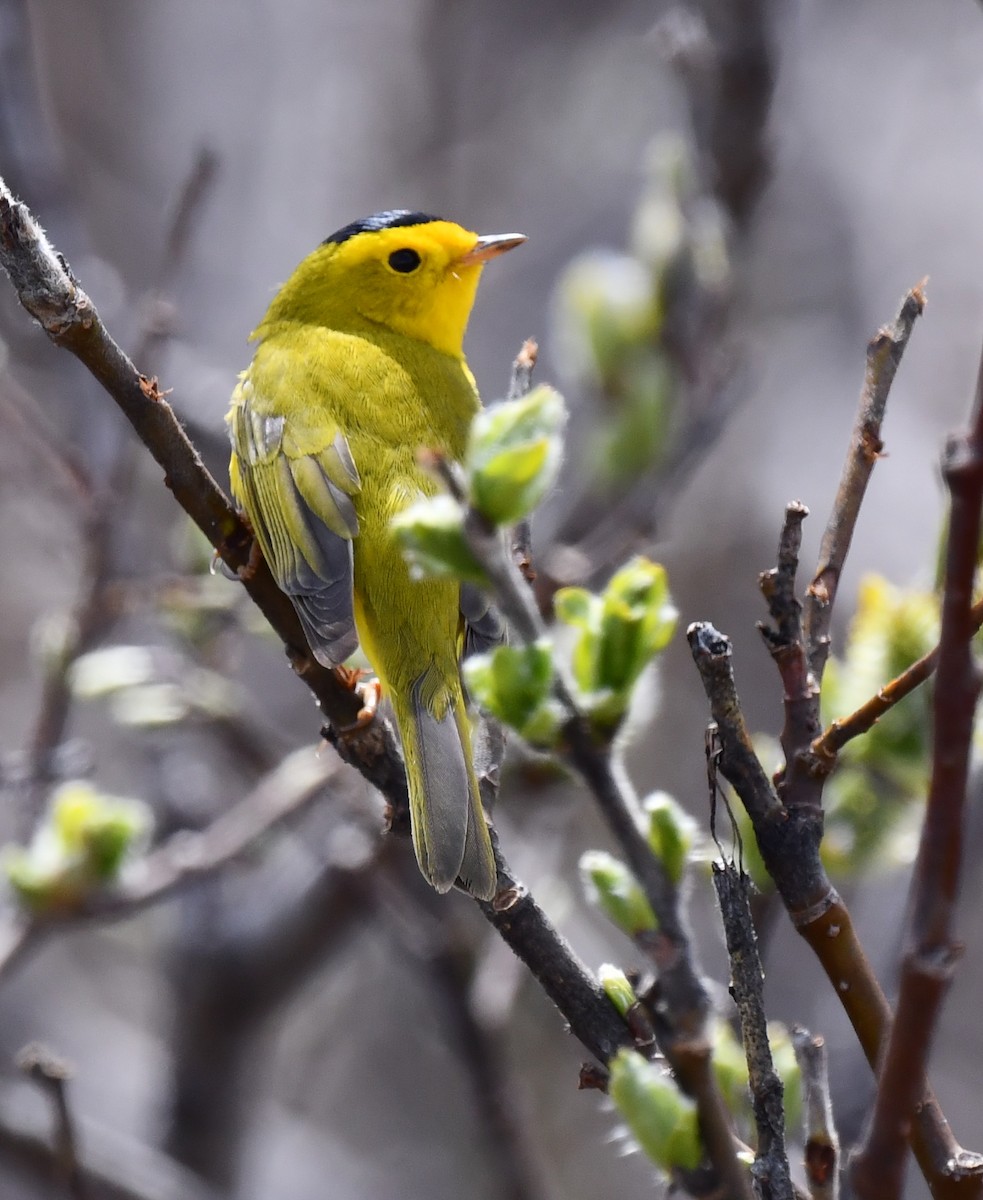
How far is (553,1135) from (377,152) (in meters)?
4.54

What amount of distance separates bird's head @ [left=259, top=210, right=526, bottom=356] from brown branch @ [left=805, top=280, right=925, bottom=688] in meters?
2.05

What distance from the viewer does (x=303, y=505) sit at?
249 cm

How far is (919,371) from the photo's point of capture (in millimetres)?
5598

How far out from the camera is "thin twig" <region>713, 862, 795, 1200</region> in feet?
3.80

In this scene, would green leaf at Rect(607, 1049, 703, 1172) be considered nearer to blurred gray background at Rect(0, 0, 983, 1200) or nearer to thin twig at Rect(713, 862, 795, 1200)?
thin twig at Rect(713, 862, 795, 1200)

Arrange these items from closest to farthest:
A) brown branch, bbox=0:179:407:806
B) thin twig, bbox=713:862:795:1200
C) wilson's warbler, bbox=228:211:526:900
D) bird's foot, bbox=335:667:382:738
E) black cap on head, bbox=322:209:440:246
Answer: thin twig, bbox=713:862:795:1200, brown branch, bbox=0:179:407:806, bird's foot, bbox=335:667:382:738, wilson's warbler, bbox=228:211:526:900, black cap on head, bbox=322:209:440:246

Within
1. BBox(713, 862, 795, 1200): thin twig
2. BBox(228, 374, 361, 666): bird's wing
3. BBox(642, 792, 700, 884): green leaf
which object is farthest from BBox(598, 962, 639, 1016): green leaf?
BBox(228, 374, 361, 666): bird's wing

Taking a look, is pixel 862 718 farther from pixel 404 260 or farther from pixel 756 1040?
pixel 404 260

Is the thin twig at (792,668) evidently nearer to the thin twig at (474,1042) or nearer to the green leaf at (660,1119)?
the green leaf at (660,1119)

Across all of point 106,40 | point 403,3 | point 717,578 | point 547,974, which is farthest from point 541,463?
point 106,40

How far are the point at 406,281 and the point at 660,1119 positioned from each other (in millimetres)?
2705

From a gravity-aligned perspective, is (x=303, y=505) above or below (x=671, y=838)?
above

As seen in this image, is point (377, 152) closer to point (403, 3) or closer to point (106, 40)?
point (403, 3)

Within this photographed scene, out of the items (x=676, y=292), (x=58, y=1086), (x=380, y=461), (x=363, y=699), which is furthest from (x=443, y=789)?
(x=676, y=292)
